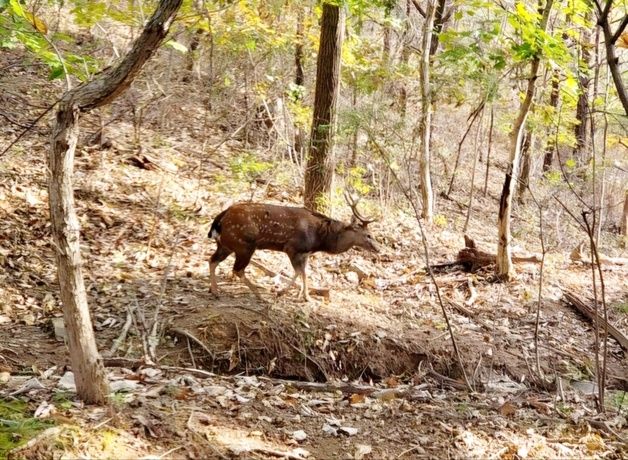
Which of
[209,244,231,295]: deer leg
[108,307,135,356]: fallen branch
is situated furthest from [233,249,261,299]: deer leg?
[108,307,135,356]: fallen branch

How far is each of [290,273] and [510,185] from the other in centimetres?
389

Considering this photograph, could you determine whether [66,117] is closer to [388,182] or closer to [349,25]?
[388,182]

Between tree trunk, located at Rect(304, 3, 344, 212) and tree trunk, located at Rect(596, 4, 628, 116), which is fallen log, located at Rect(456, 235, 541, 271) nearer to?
tree trunk, located at Rect(304, 3, 344, 212)

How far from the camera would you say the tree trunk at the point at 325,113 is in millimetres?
10555

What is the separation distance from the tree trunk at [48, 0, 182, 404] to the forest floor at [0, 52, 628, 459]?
62 centimetres

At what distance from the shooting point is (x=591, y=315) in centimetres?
973

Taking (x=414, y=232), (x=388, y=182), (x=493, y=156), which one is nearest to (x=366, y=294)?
(x=414, y=232)

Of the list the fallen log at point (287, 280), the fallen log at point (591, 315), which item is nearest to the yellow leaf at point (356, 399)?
the fallen log at point (287, 280)

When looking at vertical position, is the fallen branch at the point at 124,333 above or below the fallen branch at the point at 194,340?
above

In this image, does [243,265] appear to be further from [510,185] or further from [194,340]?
[510,185]

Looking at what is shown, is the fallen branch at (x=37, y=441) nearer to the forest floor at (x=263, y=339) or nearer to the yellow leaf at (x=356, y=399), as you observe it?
the forest floor at (x=263, y=339)

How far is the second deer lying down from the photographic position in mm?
8242

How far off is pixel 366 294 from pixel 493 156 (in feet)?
62.9

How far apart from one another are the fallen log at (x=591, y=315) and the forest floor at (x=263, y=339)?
149 mm
